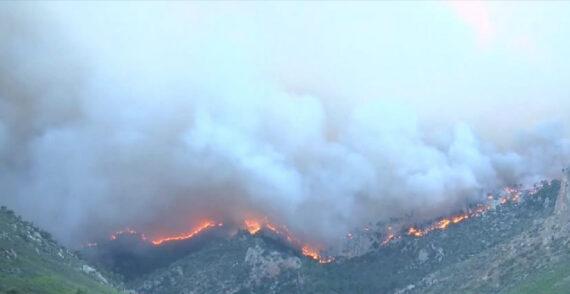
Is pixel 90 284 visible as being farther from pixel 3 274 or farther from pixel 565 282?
pixel 565 282

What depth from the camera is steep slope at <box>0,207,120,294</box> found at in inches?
6304

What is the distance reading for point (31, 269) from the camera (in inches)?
6826

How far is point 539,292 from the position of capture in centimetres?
19988

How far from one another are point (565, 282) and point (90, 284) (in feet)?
344

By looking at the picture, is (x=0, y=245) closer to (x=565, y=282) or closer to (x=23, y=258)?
(x=23, y=258)

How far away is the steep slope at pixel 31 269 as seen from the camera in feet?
525

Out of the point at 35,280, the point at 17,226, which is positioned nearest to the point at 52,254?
the point at 17,226

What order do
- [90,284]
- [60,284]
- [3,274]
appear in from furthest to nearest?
1. [90,284]
2. [60,284]
3. [3,274]

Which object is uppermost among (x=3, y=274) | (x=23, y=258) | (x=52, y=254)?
(x=52, y=254)

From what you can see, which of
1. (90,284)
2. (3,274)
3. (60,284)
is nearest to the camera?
(3,274)

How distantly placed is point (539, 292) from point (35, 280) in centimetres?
10950

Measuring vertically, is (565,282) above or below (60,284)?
above

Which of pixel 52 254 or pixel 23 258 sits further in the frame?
pixel 52 254

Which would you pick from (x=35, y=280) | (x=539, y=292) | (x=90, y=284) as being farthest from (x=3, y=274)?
(x=539, y=292)
